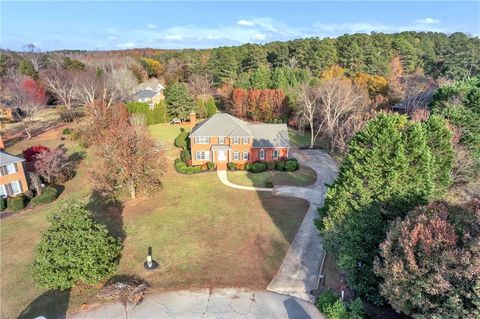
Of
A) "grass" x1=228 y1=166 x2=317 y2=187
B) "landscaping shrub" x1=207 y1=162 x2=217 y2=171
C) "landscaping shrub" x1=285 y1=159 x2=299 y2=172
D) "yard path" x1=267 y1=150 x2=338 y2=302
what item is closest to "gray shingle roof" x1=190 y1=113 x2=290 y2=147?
"landscaping shrub" x1=285 y1=159 x2=299 y2=172

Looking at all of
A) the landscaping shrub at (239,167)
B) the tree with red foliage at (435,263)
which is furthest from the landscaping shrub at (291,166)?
the tree with red foliage at (435,263)

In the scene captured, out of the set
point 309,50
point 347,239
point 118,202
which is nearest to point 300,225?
point 347,239

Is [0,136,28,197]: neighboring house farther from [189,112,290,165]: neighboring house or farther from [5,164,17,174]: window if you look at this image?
[189,112,290,165]: neighboring house

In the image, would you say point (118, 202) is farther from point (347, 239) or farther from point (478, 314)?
point (478, 314)

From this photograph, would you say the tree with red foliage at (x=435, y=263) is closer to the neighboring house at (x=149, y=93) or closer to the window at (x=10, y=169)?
the window at (x=10, y=169)

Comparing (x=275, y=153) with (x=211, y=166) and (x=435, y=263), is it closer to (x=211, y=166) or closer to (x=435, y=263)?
(x=211, y=166)

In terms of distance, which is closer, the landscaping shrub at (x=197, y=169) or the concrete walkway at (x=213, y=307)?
the concrete walkway at (x=213, y=307)

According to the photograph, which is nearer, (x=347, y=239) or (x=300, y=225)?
(x=347, y=239)
